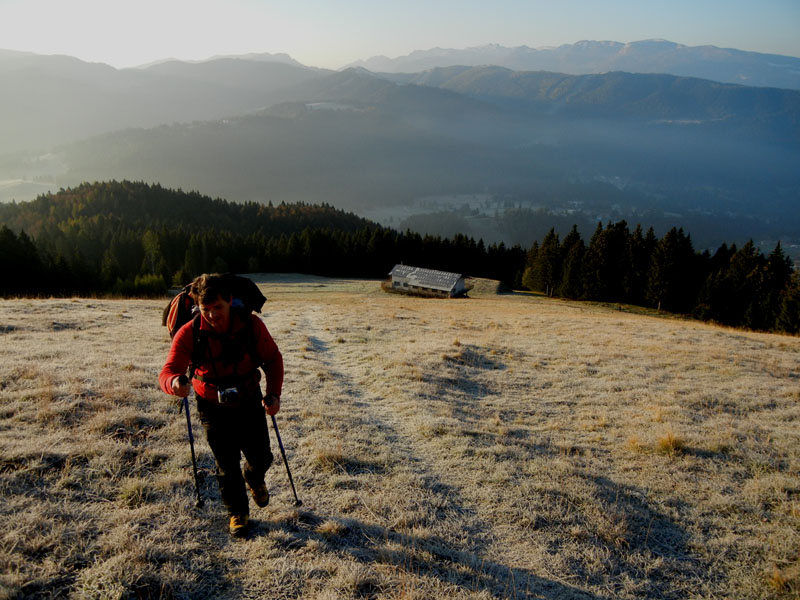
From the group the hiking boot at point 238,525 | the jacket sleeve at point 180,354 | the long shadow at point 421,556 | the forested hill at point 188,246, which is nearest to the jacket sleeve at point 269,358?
the jacket sleeve at point 180,354

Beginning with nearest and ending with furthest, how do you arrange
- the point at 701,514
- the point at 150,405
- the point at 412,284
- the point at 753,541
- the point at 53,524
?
1. the point at 53,524
2. the point at 753,541
3. the point at 701,514
4. the point at 150,405
5. the point at 412,284

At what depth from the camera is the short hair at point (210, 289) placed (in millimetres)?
5344

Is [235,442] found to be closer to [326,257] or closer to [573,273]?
[573,273]

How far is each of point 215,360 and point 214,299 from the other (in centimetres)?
92

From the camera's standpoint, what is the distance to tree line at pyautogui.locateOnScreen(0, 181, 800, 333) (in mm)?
57538

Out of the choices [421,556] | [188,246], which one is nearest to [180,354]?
[421,556]

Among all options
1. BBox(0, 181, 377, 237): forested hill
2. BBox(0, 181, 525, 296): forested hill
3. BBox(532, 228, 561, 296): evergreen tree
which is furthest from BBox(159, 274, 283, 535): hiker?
→ BBox(0, 181, 377, 237): forested hill

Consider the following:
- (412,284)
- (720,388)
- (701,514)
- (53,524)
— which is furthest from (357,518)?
(412,284)

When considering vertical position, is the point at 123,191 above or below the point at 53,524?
above

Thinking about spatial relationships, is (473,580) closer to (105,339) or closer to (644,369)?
(644,369)

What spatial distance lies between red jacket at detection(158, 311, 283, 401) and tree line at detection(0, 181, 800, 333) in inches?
1690

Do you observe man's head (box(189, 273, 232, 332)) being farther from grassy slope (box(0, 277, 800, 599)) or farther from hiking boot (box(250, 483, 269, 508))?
grassy slope (box(0, 277, 800, 599))

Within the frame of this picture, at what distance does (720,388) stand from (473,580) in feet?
44.5

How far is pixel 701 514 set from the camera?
24.2 ft
